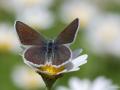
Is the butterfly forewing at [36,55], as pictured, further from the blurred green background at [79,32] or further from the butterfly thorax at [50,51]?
the blurred green background at [79,32]

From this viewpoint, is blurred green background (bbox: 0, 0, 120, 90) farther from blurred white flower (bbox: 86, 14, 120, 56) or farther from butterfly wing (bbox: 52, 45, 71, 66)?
butterfly wing (bbox: 52, 45, 71, 66)

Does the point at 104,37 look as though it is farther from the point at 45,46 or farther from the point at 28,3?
the point at 45,46

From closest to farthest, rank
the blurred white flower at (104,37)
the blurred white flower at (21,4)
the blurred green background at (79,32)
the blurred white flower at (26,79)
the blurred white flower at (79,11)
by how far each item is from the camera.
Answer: the blurred white flower at (26,79) < the blurred green background at (79,32) < the blurred white flower at (104,37) < the blurred white flower at (79,11) < the blurred white flower at (21,4)

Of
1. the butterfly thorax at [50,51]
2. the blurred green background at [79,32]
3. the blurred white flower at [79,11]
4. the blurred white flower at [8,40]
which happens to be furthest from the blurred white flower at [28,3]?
the butterfly thorax at [50,51]

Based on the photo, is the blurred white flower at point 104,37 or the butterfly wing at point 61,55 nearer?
the butterfly wing at point 61,55

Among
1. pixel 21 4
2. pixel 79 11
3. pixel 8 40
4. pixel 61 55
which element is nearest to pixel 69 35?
pixel 61 55

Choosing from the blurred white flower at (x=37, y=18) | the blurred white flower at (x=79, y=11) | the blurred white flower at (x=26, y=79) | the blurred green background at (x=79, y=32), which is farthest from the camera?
the blurred white flower at (x=79, y=11)

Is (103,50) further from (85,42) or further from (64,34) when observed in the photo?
(64,34)

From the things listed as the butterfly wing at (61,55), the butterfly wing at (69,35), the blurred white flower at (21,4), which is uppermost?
the butterfly wing at (69,35)
